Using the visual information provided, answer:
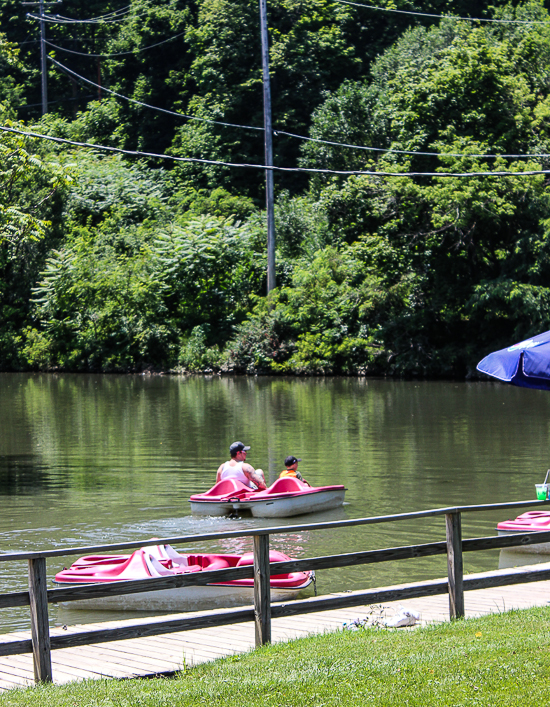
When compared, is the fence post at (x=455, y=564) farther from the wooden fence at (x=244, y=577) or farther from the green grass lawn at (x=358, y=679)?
the green grass lawn at (x=358, y=679)

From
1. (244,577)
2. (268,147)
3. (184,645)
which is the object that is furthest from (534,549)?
(268,147)

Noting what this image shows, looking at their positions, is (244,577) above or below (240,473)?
above

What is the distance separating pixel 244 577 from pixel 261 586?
171mm

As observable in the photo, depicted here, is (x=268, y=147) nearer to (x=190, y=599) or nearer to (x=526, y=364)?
(x=190, y=599)

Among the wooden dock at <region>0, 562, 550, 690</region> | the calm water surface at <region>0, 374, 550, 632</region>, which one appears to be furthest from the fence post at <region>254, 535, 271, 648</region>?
the calm water surface at <region>0, 374, 550, 632</region>

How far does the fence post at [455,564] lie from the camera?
25.8 feet

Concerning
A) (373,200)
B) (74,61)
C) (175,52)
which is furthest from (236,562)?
(74,61)

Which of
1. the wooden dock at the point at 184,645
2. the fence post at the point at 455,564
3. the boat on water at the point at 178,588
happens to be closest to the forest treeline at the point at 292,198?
the boat on water at the point at 178,588

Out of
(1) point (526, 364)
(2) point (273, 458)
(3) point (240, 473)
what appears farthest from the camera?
(2) point (273, 458)

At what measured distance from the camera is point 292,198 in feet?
199

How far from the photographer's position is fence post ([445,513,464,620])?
25.8 ft

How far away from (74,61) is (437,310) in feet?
169

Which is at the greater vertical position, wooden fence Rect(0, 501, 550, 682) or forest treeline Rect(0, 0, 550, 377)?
forest treeline Rect(0, 0, 550, 377)

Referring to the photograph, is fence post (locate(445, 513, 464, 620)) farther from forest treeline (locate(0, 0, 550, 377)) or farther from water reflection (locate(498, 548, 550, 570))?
forest treeline (locate(0, 0, 550, 377))
